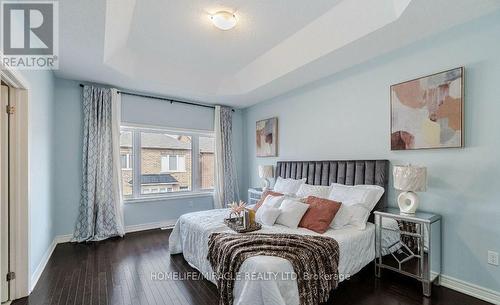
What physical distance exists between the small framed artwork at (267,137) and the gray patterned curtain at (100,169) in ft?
9.04

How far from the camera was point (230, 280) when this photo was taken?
2000mm

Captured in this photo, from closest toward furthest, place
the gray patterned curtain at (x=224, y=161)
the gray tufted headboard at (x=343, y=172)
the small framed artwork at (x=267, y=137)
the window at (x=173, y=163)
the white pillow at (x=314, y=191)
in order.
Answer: the gray tufted headboard at (x=343, y=172) < the white pillow at (x=314, y=191) < the small framed artwork at (x=267, y=137) < the window at (x=173, y=163) < the gray patterned curtain at (x=224, y=161)

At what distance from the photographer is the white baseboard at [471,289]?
7.34 ft

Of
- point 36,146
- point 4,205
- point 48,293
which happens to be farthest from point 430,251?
point 36,146

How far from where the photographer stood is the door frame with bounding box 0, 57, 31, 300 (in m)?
2.36

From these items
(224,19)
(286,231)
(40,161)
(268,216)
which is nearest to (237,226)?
(268,216)

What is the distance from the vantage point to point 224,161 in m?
5.50

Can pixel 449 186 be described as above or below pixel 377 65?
below

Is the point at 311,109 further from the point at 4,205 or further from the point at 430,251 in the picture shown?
the point at 4,205

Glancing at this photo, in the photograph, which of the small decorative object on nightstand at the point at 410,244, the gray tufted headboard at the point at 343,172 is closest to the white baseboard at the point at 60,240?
the gray tufted headboard at the point at 343,172

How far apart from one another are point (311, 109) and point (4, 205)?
13.4 ft

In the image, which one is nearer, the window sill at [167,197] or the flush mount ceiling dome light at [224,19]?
the flush mount ceiling dome light at [224,19]

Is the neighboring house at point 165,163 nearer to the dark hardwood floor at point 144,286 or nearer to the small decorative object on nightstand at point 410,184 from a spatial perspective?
the dark hardwood floor at point 144,286

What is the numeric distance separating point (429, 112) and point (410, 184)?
87 centimetres
